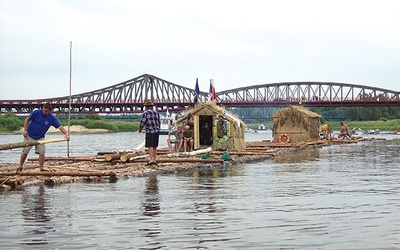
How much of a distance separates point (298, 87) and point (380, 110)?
36703mm

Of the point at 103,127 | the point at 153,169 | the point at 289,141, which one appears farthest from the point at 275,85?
the point at 153,169

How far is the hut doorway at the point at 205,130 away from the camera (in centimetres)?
3056

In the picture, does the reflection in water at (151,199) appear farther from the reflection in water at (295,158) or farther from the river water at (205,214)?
the reflection in water at (295,158)

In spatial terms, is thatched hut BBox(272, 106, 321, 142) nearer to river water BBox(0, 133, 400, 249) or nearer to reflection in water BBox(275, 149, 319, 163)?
reflection in water BBox(275, 149, 319, 163)

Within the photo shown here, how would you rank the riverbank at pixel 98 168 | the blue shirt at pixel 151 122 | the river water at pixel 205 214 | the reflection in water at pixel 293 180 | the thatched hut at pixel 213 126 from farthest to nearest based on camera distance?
the thatched hut at pixel 213 126 → the blue shirt at pixel 151 122 → the riverbank at pixel 98 168 → the reflection in water at pixel 293 180 → the river water at pixel 205 214

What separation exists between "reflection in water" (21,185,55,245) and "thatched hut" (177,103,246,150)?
1618 centimetres

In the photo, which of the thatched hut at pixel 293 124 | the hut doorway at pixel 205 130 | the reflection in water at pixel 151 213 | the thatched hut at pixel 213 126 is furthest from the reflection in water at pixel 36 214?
the thatched hut at pixel 293 124

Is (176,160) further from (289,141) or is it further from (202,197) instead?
(289,141)

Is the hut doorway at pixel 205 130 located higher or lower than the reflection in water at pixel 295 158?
higher

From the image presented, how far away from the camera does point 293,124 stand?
47.4 metres

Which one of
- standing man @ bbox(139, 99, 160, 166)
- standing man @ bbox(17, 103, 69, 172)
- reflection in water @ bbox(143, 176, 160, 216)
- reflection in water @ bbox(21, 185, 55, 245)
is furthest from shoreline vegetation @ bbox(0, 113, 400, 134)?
reflection in water @ bbox(21, 185, 55, 245)

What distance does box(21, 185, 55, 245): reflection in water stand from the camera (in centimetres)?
910

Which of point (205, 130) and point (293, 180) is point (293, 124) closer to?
point (205, 130)

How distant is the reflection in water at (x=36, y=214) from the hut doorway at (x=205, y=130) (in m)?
17.1
